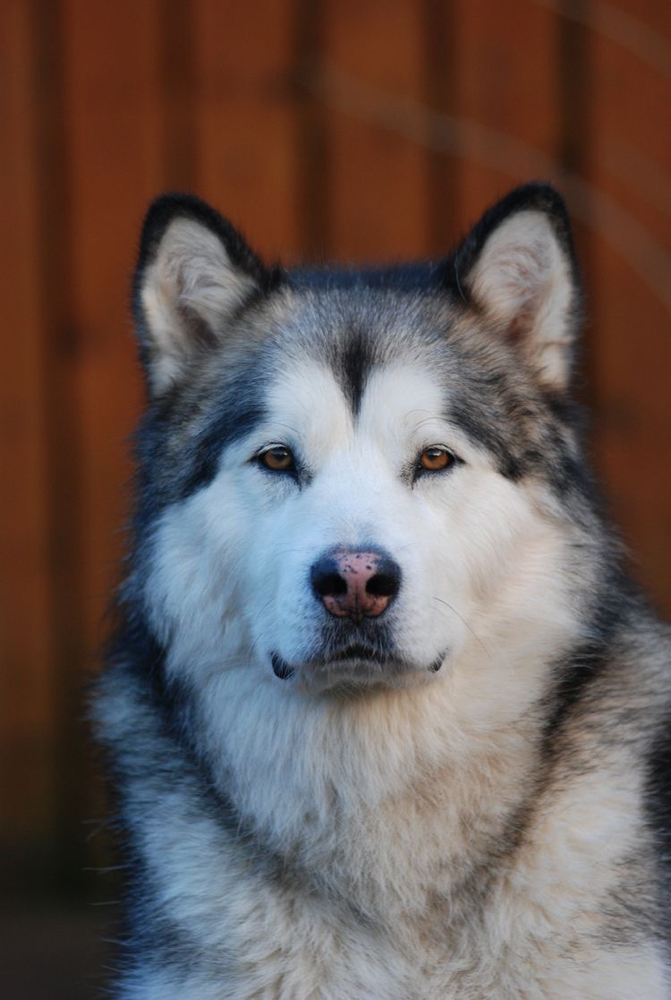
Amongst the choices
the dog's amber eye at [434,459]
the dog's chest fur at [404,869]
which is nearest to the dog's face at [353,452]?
the dog's amber eye at [434,459]

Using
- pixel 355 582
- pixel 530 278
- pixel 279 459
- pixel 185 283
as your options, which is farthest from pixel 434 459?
pixel 185 283

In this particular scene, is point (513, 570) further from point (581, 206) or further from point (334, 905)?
point (581, 206)

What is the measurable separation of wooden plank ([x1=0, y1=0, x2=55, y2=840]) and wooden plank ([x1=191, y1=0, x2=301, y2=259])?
2.57ft

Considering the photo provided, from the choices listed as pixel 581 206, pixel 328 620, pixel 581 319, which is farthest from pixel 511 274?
pixel 581 206

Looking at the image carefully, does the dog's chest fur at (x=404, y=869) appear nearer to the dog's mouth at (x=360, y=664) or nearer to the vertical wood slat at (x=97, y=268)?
the dog's mouth at (x=360, y=664)

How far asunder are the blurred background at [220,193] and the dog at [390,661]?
2459mm

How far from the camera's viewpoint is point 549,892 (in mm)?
3256

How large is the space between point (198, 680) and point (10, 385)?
3.06 m

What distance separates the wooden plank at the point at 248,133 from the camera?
6176 millimetres

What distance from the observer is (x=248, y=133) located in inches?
244

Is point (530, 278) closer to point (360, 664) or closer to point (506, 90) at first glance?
point (360, 664)

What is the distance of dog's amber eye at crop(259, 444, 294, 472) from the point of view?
3424 mm

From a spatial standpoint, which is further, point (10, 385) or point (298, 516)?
point (10, 385)

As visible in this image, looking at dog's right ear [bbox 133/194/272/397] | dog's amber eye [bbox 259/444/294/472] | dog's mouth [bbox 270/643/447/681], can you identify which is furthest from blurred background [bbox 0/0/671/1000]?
dog's mouth [bbox 270/643/447/681]
